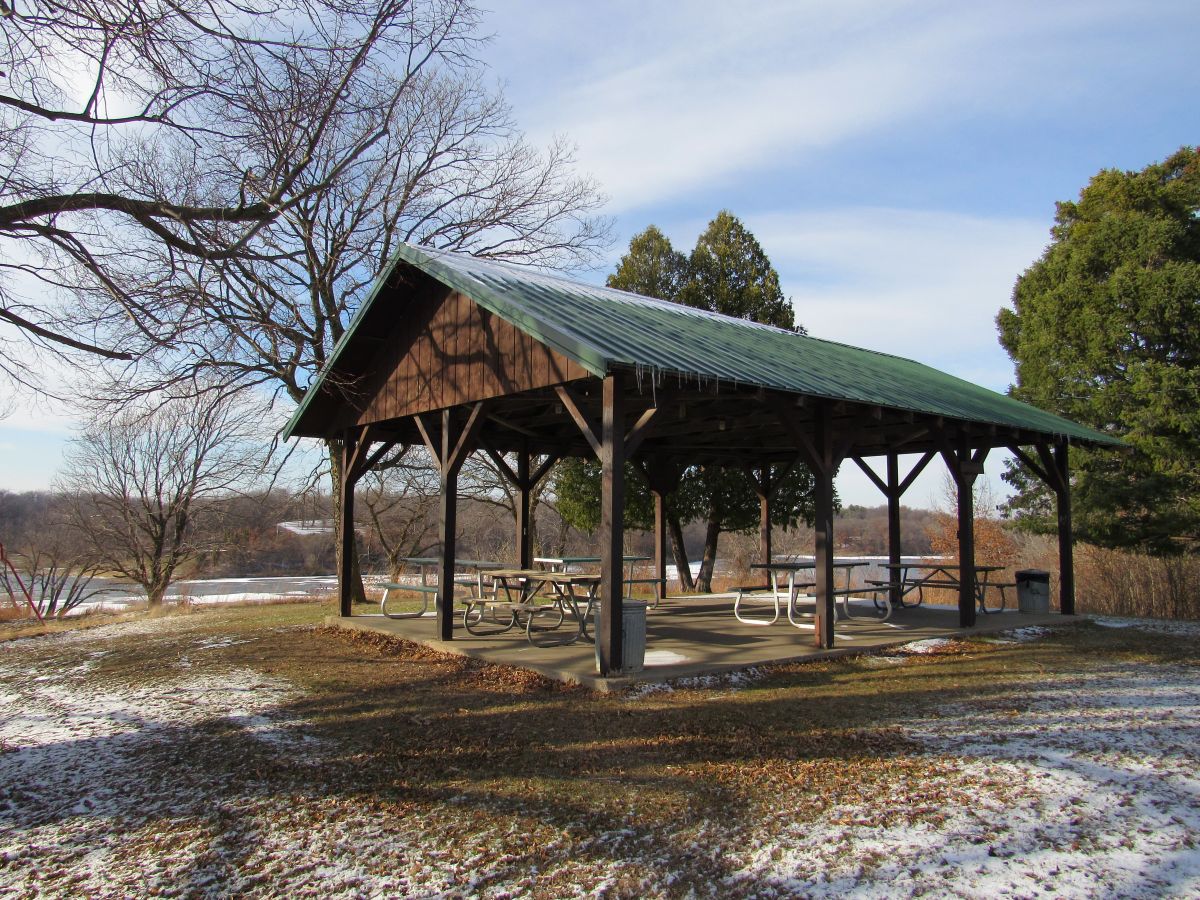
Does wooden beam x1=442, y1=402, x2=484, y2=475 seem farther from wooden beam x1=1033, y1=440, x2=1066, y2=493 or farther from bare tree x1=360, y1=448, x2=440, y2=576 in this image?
bare tree x1=360, y1=448, x2=440, y2=576

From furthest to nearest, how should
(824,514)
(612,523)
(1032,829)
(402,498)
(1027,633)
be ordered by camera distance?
(402,498), (1027,633), (824,514), (612,523), (1032,829)

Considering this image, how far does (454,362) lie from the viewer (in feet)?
28.5

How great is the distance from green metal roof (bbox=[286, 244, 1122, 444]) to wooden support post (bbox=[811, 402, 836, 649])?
0.43 m

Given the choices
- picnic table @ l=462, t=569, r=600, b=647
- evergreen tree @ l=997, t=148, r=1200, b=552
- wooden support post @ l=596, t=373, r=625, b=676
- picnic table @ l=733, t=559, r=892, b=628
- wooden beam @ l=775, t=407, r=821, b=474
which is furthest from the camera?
evergreen tree @ l=997, t=148, r=1200, b=552

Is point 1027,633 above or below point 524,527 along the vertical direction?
below

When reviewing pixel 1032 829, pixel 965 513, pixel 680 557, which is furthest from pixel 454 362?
pixel 680 557

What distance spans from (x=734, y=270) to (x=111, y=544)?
23.2 m

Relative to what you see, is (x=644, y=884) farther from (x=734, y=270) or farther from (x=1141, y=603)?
(x=734, y=270)

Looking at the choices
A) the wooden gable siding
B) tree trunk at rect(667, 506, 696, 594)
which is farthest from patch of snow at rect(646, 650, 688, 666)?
tree trunk at rect(667, 506, 696, 594)

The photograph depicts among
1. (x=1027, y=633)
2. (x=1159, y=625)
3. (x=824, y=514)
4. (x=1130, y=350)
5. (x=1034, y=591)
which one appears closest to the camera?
(x=824, y=514)

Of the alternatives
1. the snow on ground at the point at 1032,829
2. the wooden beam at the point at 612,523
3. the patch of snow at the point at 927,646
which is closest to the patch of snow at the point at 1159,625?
the patch of snow at the point at 927,646

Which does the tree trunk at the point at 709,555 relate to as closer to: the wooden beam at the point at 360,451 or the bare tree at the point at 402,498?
the bare tree at the point at 402,498

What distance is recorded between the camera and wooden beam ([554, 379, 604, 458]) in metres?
6.70

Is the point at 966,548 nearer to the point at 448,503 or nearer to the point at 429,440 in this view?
the point at 448,503
